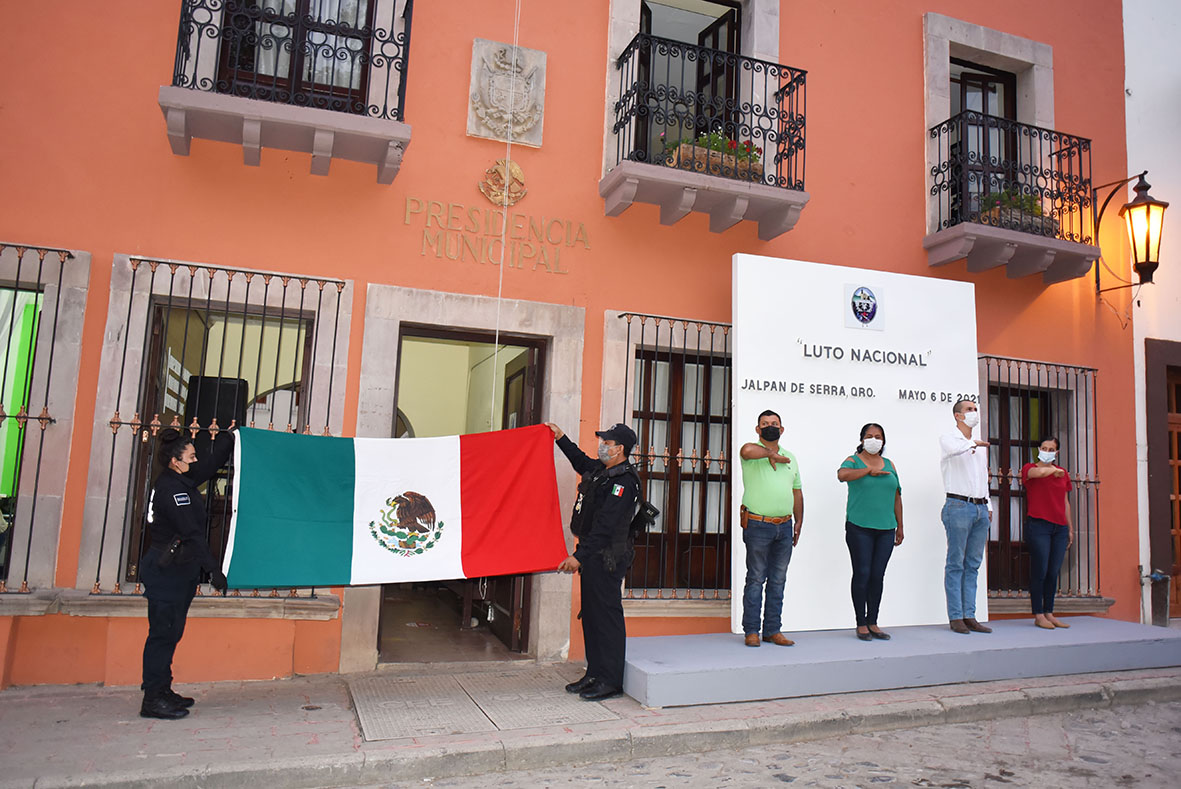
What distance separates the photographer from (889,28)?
8.48 m

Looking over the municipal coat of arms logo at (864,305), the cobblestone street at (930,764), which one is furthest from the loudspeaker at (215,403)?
the municipal coat of arms logo at (864,305)

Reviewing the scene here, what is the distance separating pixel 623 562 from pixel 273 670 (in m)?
2.64

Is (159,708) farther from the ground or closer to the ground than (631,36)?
closer to the ground

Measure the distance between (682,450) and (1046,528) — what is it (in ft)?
10.5

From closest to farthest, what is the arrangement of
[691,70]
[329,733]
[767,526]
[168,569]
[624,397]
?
[329,733] < [168,569] < [767,526] < [624,397] < [691,70]

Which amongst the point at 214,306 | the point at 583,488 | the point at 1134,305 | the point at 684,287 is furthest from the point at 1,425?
the point at 1134,305

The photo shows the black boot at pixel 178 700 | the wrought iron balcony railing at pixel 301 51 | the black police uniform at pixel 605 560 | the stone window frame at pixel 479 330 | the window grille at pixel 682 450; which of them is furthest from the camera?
the window grille at pixel 682 450

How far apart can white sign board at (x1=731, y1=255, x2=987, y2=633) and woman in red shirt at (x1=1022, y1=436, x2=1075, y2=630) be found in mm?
487

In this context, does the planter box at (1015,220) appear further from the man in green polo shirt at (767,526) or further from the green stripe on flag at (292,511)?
the green stripe on flag at (292,511)

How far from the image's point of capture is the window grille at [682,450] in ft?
23.8

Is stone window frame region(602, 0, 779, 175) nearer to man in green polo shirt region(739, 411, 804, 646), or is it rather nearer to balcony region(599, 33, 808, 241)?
balcony region(599, 33, 808, 241)

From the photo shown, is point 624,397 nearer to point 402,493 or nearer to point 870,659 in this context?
point 402,493

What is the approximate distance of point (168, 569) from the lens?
Result: 4.92 metres

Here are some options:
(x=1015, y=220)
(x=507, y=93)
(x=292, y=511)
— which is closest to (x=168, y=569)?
(x=292, y=511)
